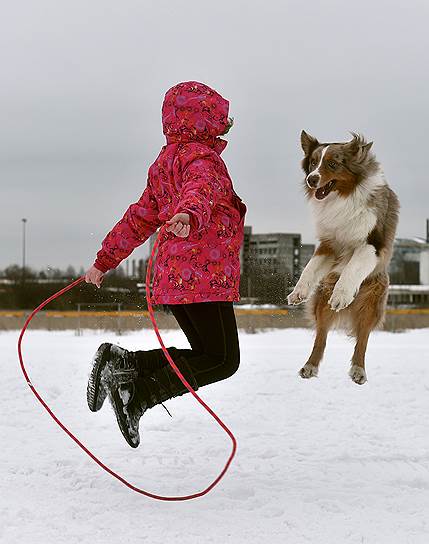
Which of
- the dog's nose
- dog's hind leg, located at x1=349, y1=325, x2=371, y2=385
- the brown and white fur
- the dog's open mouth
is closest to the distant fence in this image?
dog's hind leg, located at x1=349, y1=325, x2=371, y2=385

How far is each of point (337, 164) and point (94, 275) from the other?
4.98 ft

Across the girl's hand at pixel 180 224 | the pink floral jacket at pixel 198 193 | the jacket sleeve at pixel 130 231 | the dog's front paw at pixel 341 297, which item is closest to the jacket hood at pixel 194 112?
the pink floral jacket at pixel 198 193

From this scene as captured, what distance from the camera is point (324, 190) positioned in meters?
3.36

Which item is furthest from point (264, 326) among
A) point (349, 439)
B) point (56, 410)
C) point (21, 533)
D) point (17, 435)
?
point (56, 410)

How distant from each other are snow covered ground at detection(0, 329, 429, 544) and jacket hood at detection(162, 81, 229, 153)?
1148mm

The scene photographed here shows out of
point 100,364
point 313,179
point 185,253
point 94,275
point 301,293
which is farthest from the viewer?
point 94,275

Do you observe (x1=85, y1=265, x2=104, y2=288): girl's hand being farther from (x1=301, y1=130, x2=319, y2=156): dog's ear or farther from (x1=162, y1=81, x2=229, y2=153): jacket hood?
(x1=301, y1=130, x2=319, y2=156): dog's ear

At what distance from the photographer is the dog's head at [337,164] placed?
3285 mm

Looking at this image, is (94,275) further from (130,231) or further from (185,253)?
(185,253)

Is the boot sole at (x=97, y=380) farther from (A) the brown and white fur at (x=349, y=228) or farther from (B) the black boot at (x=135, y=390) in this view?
(A) the brown and white fur at (x=349, y=228)

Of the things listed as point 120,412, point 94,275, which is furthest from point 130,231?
point 120,412

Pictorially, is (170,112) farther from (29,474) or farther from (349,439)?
(349,439)

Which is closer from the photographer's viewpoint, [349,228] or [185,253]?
[349,228]

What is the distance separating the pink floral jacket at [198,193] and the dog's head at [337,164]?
448mm
